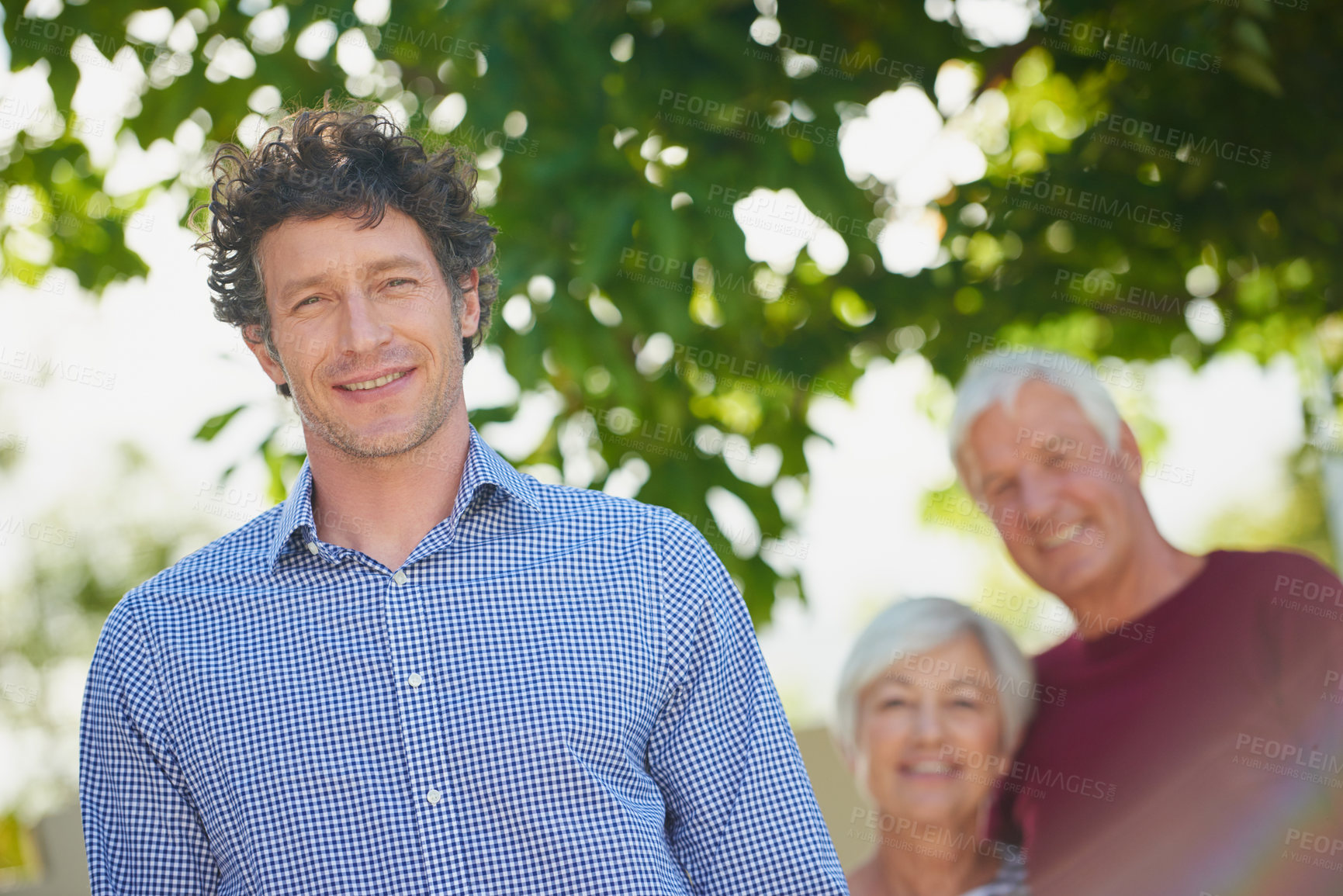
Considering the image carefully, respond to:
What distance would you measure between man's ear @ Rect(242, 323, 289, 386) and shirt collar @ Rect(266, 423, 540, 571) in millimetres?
152

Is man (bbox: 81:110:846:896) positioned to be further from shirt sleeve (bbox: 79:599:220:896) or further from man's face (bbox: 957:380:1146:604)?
man's face (bbox: 957:380:1146:604)

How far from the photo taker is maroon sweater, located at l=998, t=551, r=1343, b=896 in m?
2.69

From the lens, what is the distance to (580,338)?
240 cm

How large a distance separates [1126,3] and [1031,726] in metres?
1.68

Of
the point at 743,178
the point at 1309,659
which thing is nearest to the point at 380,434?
the point at 743,178

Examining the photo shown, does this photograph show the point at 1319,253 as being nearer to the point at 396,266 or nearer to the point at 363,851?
the point at 396,266

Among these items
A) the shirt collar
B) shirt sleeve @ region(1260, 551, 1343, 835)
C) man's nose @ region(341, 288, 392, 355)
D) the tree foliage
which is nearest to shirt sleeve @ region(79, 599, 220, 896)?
the shirt collar

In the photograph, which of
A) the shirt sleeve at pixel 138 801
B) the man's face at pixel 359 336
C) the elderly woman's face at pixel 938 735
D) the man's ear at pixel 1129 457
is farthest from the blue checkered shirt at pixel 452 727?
the man's ear at pixel 1129 457

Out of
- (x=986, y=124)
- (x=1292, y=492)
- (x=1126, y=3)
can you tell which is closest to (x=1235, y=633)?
(x=1126, y=3)

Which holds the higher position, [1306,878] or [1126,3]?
[1126,3]

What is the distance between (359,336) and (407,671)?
1.35 feet

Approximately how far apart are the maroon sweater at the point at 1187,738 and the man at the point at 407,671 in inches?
57.0

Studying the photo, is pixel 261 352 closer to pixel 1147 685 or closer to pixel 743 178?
pixel 743 178

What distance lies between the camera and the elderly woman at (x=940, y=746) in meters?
2.72
